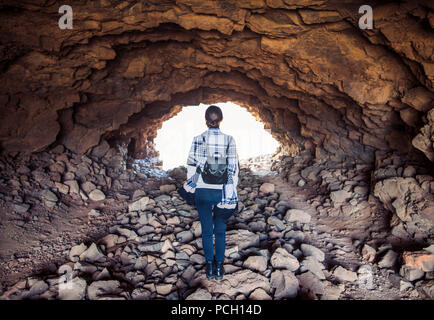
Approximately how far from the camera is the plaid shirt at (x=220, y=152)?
2.85m

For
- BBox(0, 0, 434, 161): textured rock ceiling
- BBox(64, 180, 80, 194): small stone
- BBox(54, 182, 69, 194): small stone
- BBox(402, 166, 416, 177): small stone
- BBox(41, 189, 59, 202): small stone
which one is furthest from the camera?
BBox(64, 180, 80, 194): small stone

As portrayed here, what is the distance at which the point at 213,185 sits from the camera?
285 cm

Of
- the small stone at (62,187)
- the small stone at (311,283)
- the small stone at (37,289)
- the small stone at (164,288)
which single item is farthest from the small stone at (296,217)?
the small stone at (62,187)

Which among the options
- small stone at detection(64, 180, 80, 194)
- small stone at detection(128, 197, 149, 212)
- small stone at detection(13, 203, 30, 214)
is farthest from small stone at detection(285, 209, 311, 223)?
small stone at detection(13, 203, 30, 214)

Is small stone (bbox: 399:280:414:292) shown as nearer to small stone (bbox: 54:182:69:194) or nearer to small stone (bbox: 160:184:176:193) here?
small stone (bbox: 160:184:176:193)

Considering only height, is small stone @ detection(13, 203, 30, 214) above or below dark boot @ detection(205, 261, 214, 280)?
above

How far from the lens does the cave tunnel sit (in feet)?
10.5

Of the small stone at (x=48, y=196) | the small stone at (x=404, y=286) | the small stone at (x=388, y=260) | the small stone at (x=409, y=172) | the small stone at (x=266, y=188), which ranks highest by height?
the small stone at (x=409, y=172)

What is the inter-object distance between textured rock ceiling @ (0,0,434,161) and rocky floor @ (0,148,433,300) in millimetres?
1817

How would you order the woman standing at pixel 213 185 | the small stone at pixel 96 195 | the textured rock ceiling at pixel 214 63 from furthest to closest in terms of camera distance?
the small stone at pixel 96 195 < the textured rock ceiling at pixel 214 63 < the woman standing at pixel 213 185

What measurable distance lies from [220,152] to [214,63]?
3.49 meters

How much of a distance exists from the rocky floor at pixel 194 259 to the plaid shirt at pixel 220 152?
928 mm

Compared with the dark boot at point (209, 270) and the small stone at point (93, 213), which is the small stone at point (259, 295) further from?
the small stone at point (93, 213)

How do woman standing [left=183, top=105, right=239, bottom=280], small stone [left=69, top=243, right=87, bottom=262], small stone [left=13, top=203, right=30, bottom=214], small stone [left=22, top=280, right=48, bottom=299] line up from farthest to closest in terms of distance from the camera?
small stone [left=13, top=203, right=30, bottom=214] < small stone [left=69, top=243, right=87, bottom=262] < woman standing [left=183, top=105, right=239, bottom=280] < small stone [left=22, top=280, right=48, bottom=299]
